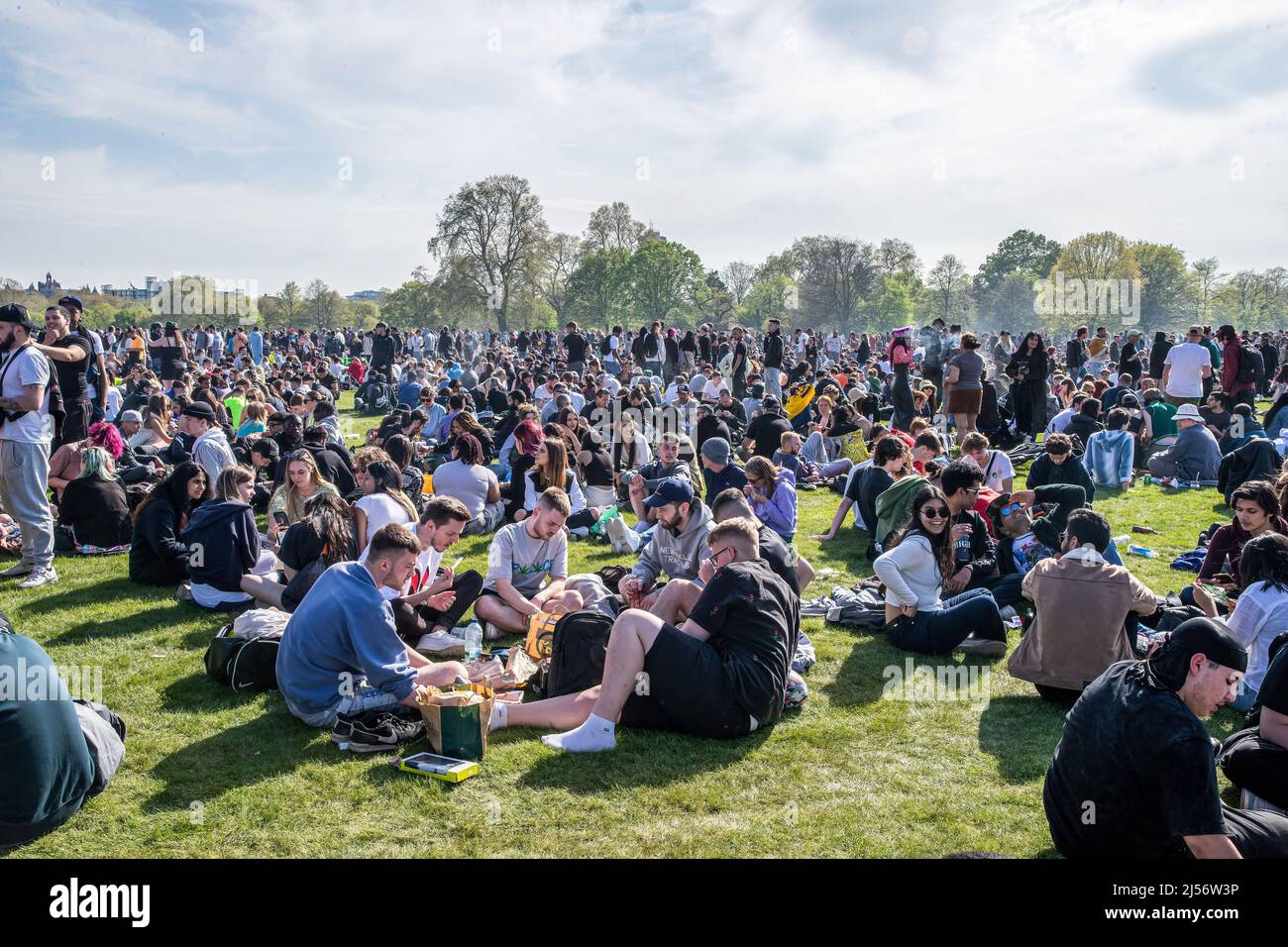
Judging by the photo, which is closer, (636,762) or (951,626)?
(636,762)

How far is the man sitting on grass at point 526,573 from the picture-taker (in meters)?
6.95

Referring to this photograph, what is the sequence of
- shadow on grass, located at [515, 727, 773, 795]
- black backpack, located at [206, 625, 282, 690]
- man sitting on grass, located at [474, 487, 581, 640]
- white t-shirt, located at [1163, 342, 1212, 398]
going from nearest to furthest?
1. shadow on grass, located at [515, 727, 773, 795]
2. black backpack, located at [206, 625, 282, 690]
3. man sitting on grass, located at [474, 487, 581, 640]
4. white t-shirt, located at [1163, 342, 1212, 398]

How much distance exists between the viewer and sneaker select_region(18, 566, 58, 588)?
8.05 meters

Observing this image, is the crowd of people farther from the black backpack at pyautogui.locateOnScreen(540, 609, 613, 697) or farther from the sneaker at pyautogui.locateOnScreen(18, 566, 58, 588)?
the black backpack at pyautogui.locateOnScreen(540, 609, 613, 697)

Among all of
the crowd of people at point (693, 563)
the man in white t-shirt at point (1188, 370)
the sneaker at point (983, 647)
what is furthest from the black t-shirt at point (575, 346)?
the sneaker at point (983, 647)

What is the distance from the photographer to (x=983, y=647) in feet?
22.1

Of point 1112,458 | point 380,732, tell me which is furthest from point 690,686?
point 1112,458

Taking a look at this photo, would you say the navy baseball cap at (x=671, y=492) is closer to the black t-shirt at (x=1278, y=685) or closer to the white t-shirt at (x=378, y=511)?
the white t-shirt at (x=378, y=511)

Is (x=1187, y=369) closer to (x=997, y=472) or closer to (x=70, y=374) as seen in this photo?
(x=997, y=472)

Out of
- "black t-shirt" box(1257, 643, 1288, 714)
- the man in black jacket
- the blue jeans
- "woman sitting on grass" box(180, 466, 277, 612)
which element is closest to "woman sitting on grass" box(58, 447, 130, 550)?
"woman sitting on grass" box(180, 466, 277, 612)

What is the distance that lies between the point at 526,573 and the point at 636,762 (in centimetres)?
256

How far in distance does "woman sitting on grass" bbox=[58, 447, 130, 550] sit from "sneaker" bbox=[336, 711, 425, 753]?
5.72 metres
